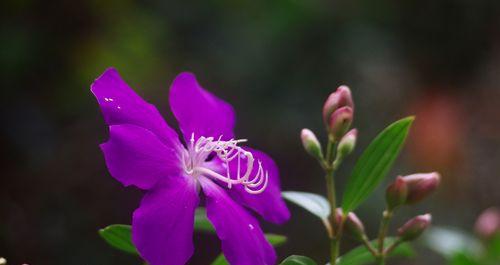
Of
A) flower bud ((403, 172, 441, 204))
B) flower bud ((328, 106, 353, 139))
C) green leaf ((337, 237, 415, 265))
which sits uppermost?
flower bud ((328, 106, 353, 139))

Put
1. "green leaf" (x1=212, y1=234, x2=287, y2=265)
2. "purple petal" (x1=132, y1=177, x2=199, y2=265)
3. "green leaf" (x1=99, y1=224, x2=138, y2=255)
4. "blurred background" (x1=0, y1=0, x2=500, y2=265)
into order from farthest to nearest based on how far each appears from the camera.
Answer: "blurred background" (x1=0, y1=0, x2=500, y2=265)
"green leaf" (x1=212, y1=234, x2=287, y2=265)
"green leaf" (x1=99, y1=224, x2=138, y2=255)
"purple petal" (x1=132, y1=177, x2=199, y2=265)

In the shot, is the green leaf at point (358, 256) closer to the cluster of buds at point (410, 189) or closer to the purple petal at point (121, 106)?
the cluster of buds at point (410, 189)

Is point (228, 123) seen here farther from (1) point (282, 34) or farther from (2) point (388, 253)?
(1) point (282, 34)

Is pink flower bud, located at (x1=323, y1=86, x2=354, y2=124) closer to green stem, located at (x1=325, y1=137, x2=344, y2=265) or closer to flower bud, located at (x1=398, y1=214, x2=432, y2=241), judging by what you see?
green stem, located at (x1=325, y1=137, x2=344, y2=265)

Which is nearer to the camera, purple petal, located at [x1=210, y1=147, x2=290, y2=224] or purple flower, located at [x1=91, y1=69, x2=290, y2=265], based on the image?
purple flower, located at [x1=91, y1=69, x2=290, y2=265]

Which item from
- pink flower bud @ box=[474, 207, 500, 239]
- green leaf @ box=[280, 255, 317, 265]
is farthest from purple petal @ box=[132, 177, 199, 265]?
pink flower bud @ box=[474, 207, 500, 239]

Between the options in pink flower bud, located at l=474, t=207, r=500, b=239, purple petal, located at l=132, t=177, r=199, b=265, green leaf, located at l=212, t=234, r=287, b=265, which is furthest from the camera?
pink flower bud, located at l=474, t=207, r=500, b=239

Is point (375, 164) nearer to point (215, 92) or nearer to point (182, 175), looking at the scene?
point (182, 175)

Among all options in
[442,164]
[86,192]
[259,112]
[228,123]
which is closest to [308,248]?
[259,112]

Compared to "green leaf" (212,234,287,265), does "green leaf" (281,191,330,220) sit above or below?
above
